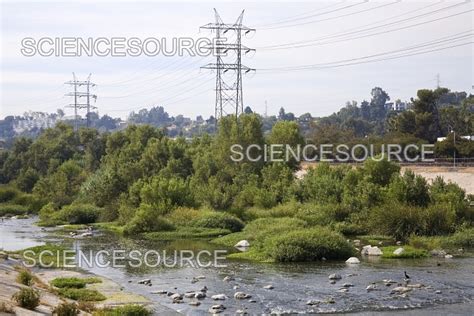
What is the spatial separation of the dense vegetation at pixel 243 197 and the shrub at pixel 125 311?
14.0 m

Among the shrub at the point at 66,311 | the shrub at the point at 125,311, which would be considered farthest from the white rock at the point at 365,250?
the shrub at the point at 66,311

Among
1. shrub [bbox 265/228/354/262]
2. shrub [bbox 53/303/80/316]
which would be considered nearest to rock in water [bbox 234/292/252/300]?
shrub [bbox 53/303/80/316]

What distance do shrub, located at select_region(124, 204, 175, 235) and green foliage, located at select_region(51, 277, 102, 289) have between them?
19.0 metres

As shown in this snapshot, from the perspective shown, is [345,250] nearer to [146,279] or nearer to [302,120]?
[146,279]

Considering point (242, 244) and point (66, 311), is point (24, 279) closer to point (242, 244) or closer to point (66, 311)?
point (66, 311)

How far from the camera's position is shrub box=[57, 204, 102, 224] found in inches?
2520

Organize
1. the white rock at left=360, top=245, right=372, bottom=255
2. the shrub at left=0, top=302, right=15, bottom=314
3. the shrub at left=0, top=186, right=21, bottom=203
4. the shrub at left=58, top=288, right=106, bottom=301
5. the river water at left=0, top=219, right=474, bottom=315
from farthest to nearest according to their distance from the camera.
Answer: the shrub at left=0, top=186, right=21, bottom=203 → the white rock at left=360, top=245, right=372, bottom=255 → the shrub at left=58, top=288, right=106, bottom=301 → the river water at left=0, top=219, right=474, bottom=315 → the shrub at left=0, top=302, right=15, bottom=314

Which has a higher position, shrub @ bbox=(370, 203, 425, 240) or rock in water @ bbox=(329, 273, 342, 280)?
shrub @ bbox=(370, 203, 425, 240)

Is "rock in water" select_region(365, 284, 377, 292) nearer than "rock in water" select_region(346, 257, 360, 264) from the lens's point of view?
Yes

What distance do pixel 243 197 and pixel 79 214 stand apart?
48.0ft

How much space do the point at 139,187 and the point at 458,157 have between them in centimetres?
3335

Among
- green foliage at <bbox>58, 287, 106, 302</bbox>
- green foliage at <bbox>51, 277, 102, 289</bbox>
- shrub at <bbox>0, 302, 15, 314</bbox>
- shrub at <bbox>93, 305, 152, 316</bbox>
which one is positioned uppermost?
shrub at <bbox>0, 302, 15, 314</bbox>

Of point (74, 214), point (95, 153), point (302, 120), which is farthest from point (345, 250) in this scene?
point (302, 120)

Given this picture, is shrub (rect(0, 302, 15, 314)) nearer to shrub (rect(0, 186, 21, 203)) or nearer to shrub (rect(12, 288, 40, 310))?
shrub (rect(12, 288, 40, 310))
